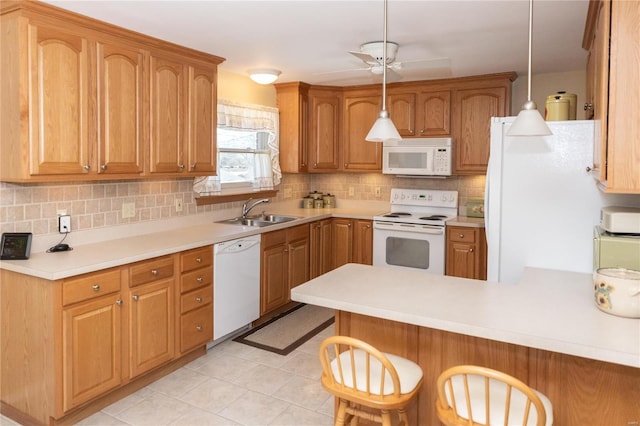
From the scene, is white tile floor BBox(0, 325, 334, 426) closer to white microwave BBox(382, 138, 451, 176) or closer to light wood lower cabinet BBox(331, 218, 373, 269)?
light wood lower cabinet BBox(331, 218, 373, 269)

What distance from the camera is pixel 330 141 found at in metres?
5.28

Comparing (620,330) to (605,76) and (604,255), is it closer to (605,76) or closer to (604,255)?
(604,255)

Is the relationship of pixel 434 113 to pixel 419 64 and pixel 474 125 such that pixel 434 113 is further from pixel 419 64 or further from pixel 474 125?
pixel 419 64

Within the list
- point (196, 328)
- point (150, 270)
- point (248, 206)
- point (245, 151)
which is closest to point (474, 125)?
point (245, 151)

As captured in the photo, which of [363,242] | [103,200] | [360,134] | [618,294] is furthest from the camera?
[360,134]

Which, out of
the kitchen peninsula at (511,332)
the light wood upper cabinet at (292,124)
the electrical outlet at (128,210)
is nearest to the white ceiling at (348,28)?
the light wood upper cabinet at (292,124)

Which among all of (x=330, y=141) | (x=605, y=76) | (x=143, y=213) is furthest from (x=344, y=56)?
(x=605, y=76)

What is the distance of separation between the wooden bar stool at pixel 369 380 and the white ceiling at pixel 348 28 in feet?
5.94

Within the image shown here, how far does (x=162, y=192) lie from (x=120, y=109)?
0.90 meters

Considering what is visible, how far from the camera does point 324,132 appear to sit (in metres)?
5.24

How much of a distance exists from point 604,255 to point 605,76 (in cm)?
81

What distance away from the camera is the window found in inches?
167

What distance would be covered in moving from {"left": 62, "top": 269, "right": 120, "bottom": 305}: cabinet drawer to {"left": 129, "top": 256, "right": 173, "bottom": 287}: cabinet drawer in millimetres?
116

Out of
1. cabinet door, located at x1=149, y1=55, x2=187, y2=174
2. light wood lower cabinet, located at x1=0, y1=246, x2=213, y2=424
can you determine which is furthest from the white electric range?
light wood lower cabinet, located at x1=0, y1=246, x2=213, y2=424
